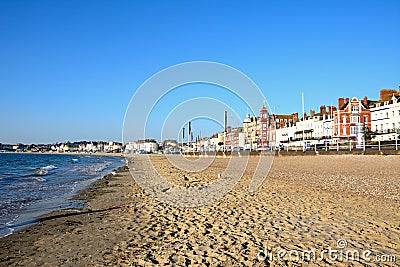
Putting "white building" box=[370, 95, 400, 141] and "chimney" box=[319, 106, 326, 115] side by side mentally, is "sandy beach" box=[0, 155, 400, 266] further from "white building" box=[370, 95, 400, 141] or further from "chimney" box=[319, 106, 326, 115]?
"chimney" box=[319, 106, 326, 115]

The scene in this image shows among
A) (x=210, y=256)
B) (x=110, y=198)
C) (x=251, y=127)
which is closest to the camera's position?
(x=210, y=256)

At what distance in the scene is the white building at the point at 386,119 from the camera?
163ft

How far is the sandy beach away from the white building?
1773 inches

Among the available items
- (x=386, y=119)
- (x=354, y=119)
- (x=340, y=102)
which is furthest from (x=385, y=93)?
(x=386, y=119)

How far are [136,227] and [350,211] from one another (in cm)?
515

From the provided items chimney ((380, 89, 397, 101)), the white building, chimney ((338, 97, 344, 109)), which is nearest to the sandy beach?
the white building

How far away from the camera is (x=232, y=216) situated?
8109mm

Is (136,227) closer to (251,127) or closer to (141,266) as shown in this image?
(141,266)

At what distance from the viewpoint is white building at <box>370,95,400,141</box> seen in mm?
49750

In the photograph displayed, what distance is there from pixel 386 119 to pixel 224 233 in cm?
5439

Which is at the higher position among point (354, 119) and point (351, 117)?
point (351, 117)

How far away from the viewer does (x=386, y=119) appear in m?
52.5

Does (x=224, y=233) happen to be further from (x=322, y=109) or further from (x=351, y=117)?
(x=322, y=109)

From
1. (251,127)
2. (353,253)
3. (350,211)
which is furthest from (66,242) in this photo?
(251,127)
